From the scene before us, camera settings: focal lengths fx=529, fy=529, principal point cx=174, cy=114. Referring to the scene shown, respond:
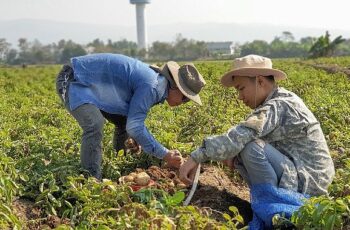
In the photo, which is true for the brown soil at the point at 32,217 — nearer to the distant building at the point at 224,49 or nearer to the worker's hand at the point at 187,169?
the worker's hand at the point at 187,169

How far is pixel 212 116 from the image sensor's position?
20.4 feet

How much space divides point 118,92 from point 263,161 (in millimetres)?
1237

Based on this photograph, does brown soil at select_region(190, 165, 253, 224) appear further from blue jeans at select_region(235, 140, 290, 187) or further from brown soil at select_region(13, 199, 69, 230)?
brown soil at select_region(13, 199, 69, 230)

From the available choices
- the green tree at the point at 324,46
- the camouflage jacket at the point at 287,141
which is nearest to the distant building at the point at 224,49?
the green tree at the point at 324,46

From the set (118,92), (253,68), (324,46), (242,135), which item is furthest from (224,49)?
(242,135)

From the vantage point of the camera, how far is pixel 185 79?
375cm

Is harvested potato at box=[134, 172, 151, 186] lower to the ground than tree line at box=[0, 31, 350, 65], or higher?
higher

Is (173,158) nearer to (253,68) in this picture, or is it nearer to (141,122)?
(141,122)

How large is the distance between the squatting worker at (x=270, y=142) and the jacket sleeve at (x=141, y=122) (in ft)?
1.03

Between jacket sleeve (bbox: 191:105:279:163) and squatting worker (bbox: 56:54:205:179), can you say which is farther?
squatting worker (bbox: 56:54:205:179)

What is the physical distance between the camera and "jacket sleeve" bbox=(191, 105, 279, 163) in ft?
10.4

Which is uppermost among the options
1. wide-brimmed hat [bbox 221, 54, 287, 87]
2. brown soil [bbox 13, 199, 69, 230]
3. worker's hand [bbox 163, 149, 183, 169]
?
wide-brimmed hat [bbox 221, 54, 287, 87]

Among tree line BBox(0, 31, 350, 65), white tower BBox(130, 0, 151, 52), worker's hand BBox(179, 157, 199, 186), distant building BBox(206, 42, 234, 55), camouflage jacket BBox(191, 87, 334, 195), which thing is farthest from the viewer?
white tower BBox(130, 0, 151, 52)

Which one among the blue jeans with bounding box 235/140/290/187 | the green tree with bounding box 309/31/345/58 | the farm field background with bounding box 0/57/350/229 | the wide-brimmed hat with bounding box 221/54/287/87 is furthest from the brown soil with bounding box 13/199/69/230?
the green tree with bounding box 309/31/345/58
